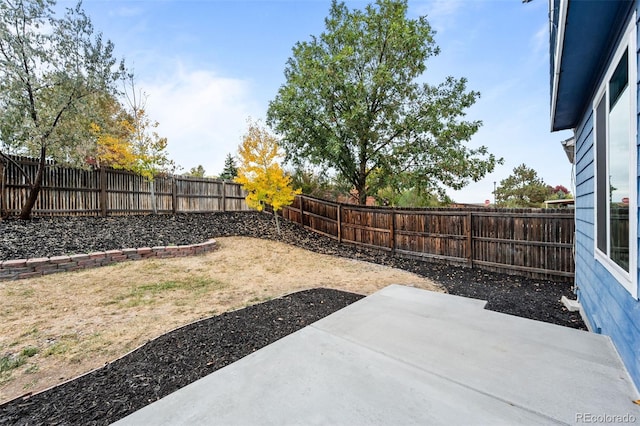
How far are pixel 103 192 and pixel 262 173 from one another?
4696mm

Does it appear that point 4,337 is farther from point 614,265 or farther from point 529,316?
point 529,316

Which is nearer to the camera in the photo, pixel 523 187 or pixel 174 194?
pixel 174 194

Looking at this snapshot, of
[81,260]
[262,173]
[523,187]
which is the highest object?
[523,187]

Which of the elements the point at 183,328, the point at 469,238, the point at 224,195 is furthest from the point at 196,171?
the point at 183,328

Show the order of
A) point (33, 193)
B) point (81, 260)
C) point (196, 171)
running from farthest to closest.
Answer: point (196, 171), point (33, 193), point (81, 260)

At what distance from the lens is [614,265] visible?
6.44 feet

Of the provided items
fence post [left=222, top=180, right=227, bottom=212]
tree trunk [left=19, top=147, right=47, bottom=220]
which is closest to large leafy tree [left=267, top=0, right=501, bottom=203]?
fence post [left=222, top=180, right=227, bottom=212]

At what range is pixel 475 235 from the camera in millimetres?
6000

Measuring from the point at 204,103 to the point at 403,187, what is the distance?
A: 7505 millimetres

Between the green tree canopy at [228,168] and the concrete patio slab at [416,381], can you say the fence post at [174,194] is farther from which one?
the green tree canopy at [228,168]

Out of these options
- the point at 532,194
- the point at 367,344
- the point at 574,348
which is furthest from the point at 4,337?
the point at 532,194

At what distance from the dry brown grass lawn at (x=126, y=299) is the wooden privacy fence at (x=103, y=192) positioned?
4077 millimetres

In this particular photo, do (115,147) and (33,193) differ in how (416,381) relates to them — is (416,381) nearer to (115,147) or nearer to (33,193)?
(33,193)

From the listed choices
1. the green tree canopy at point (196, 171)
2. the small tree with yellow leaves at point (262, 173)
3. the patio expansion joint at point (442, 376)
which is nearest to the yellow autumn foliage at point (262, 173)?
the small tree with yellow leaves at point (262, 173)
